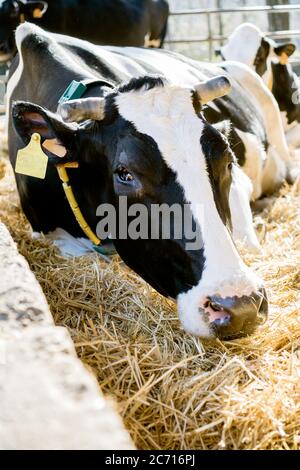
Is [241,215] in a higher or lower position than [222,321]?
lower

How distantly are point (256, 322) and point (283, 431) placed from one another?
533 mm

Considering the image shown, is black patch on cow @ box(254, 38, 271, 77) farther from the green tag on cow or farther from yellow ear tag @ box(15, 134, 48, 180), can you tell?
yellow ear tag @ box(15, 134, 48, 180)

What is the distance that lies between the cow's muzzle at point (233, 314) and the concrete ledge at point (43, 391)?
2.40 ft

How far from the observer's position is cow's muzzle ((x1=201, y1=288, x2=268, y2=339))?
2221 mm

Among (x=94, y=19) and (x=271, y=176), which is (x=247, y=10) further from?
(x=271, y=176)

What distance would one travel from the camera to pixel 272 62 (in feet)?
22.4

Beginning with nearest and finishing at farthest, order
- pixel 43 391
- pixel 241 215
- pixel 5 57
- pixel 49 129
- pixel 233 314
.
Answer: pixel 43 391 → pixel 233 314 → pixel 49 129 → pixel 241 215 → pixel 5 57

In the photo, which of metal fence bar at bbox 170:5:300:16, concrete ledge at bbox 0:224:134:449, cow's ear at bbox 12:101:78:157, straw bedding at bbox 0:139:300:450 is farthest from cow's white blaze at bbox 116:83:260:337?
metal fence bar at bbox 170:5:300:16

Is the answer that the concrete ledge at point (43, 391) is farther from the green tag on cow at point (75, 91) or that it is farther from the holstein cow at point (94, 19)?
the holstein cow at point (94, 19)

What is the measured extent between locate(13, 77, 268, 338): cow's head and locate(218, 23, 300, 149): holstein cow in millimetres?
3681

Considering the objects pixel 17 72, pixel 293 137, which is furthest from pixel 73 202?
pixel 293 137

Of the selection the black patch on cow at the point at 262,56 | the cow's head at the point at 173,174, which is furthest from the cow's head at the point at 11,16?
the cow's head at the point at 173,174

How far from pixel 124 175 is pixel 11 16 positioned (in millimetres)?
6113

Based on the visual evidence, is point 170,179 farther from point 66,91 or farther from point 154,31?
point 154,31
